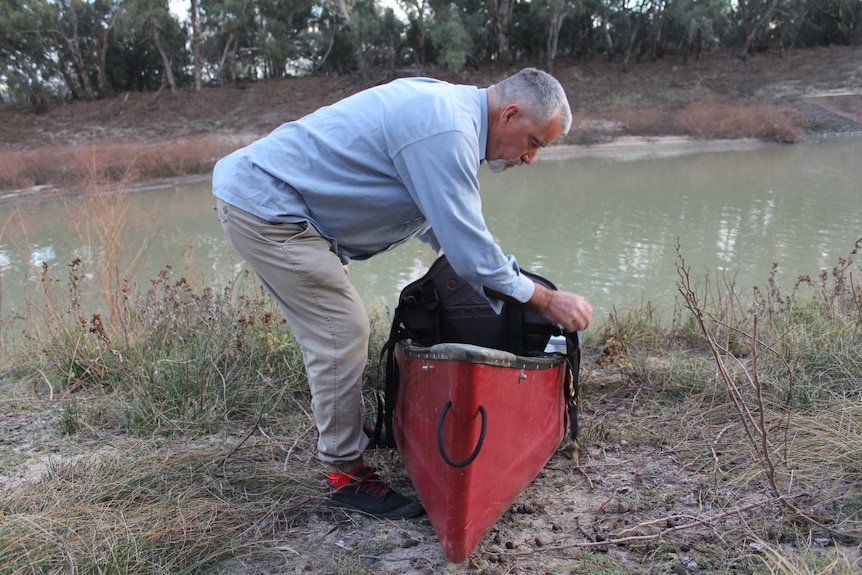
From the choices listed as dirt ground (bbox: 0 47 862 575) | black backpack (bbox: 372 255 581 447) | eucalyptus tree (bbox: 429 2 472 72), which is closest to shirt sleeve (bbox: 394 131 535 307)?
black backpack (bbox: 372 255 581 447)

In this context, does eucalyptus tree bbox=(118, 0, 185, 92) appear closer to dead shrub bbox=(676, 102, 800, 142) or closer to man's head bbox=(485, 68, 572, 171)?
dead shrub bbox=(676, 102, 800, 142)

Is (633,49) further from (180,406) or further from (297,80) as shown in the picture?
(180,406)

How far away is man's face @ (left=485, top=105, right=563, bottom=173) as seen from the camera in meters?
2.06

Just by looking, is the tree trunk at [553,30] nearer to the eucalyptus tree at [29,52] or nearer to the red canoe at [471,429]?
the eucalyptus tree at [29,52]

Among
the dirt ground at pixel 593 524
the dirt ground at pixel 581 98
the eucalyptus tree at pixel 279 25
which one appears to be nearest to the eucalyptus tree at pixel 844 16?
the dirt ground at pixel 581 98

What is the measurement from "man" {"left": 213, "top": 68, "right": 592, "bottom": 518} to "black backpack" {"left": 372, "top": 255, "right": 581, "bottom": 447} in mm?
240

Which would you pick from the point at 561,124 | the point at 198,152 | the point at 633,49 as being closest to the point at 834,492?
the point at 561,124

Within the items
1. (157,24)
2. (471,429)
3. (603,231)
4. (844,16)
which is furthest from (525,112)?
(844,16)

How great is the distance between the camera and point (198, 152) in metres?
21.7

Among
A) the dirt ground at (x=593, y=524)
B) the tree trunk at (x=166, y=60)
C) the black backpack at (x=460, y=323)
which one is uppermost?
the tree trunk at (x=166, y=60)

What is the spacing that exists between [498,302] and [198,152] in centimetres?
2142

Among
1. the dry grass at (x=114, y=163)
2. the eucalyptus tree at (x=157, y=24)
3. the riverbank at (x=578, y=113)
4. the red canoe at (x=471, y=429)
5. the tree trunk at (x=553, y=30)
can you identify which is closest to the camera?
the red canoe at (x=471, y=429)

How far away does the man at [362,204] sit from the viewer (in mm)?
1905

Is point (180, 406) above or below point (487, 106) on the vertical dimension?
below
